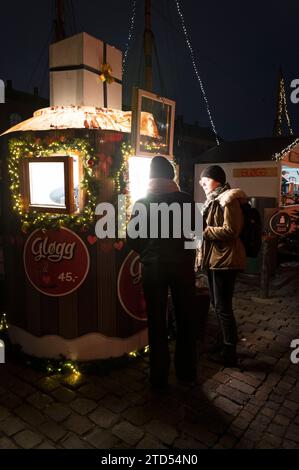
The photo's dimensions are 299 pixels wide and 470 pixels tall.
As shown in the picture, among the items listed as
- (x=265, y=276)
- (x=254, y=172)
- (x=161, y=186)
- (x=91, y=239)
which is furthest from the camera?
(x=254, y=172)

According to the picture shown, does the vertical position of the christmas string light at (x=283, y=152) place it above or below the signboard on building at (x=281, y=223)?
above

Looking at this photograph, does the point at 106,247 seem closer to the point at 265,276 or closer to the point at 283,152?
the point at 265,276

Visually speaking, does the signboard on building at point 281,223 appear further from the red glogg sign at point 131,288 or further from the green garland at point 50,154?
the green garland at point 50,154

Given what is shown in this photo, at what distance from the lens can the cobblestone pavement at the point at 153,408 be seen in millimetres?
3184

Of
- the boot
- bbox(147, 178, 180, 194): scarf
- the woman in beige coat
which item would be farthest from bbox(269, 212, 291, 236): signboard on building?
bbox(147, 178, 180, 194): scarf

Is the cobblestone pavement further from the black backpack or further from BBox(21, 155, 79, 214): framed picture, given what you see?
BBox(21, 155, 79, 214): framed picture

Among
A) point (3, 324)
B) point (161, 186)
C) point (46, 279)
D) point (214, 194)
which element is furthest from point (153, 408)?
point (3, 324)

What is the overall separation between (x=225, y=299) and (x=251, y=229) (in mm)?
963

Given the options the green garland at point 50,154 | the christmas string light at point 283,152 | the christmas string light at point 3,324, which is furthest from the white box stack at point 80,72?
the christmas string light at point 283,152

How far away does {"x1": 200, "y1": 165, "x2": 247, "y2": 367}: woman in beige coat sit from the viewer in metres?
4.19

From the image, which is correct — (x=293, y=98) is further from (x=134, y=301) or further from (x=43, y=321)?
(x=43, y=321)

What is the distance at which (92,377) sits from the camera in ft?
14.1

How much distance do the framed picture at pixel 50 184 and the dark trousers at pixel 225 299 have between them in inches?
80.2

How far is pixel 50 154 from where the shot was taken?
429 centimetres
